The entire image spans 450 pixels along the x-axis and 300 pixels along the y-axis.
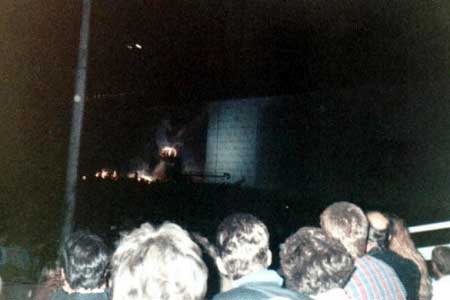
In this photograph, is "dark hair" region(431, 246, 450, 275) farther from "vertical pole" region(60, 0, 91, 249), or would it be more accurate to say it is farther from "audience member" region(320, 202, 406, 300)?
"vertical pole" region(60, 0, 91, 249)

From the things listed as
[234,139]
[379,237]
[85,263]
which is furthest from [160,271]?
[234,139]

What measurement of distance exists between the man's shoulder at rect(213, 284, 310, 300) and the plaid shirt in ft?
2.00

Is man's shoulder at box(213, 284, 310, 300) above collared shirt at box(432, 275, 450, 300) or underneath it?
above

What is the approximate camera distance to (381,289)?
252 cm

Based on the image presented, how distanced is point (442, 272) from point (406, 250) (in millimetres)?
345

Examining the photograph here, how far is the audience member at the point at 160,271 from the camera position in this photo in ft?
5.02

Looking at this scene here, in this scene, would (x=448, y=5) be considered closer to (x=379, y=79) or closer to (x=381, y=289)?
(x=379, y=79)

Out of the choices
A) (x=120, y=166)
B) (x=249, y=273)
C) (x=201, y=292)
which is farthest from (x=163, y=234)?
(x=120, y=166)

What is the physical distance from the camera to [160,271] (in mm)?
1539

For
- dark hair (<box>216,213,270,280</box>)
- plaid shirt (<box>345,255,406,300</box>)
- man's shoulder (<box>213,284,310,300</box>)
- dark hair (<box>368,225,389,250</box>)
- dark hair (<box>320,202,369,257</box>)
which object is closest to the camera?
man's shoulder (<box>213,284,310,300</box>)

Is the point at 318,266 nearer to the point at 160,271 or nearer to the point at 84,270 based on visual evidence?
the point at 160,271

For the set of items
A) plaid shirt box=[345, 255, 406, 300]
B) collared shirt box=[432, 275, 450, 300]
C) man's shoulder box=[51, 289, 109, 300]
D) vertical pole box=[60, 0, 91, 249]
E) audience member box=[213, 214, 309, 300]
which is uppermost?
vertical pole box=[60, 0, 91, 249]

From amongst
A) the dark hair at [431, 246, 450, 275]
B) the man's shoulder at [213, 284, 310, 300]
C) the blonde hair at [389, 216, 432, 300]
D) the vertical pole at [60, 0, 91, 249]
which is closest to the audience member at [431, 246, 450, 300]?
the dark hair at [431, 246, 450, 275]

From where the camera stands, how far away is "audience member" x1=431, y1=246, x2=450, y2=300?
10.9 ft
